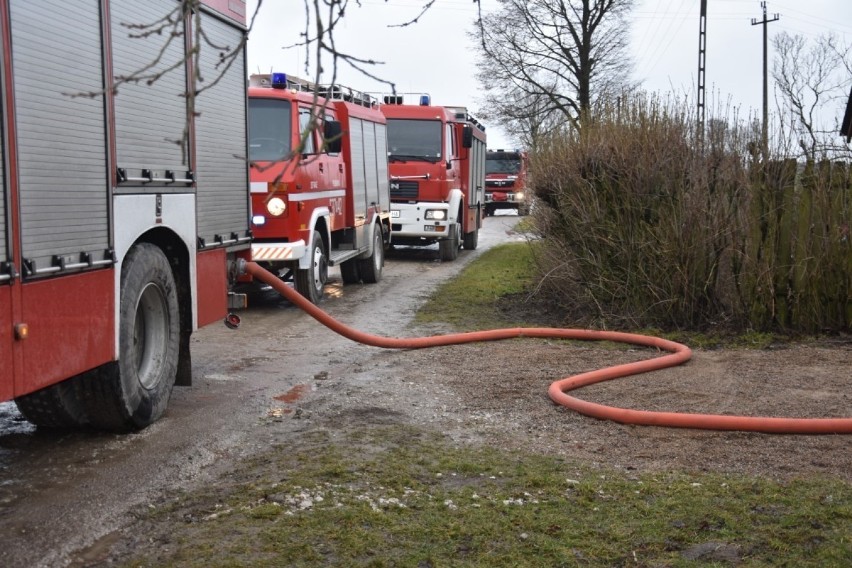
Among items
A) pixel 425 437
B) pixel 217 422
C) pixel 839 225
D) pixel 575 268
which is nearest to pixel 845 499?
pixel 425 437

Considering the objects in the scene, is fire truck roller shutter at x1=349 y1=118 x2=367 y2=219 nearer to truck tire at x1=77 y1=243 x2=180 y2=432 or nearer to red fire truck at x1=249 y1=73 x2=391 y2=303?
red fire truck at x1=249 y1=73 x2=391 y2=303

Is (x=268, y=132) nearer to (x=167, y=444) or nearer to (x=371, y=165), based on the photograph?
(x=371, y=165)

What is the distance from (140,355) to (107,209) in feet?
4.54

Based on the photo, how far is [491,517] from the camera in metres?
4.82

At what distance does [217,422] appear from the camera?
7027 mm

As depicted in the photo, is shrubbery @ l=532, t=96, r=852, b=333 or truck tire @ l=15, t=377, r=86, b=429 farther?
shrubbery @ l=532, t=96, r=852, b=333

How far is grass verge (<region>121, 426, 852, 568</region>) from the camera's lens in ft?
14.3

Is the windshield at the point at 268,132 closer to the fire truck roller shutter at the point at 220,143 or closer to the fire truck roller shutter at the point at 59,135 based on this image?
the fire truck roller shutter at the point at 220,143

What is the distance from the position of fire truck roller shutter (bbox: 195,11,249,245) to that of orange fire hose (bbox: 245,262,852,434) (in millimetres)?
678

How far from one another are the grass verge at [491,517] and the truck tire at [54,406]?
1.29 meters

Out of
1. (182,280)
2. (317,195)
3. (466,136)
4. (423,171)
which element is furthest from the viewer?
(466,136)

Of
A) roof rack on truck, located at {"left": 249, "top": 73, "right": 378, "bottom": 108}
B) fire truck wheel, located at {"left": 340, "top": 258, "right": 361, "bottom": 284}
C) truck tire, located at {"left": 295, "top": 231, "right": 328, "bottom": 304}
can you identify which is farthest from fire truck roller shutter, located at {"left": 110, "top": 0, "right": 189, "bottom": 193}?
fire truck wheel, located at {"left": 340, "top": 258, "right": 361, "bottom": 284}

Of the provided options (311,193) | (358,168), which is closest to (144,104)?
(311,193)

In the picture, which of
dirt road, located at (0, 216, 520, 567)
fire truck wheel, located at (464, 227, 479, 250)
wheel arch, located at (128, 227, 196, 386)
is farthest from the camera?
fire truck wheel, located at (464, 227, 479, 250)
